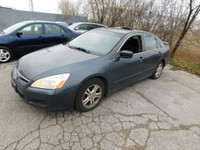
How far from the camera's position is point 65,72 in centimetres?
188

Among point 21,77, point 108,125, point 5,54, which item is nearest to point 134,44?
point 108,125

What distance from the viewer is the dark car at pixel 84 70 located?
180 cm

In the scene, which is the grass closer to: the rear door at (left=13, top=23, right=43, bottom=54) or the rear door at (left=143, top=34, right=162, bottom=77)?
the rear door at (left=143, top=34, right=162, bottom=77)

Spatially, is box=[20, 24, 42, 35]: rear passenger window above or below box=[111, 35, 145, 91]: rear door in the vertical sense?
above

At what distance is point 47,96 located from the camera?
1757 mm

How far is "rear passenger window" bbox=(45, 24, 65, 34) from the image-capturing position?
482 centimetres

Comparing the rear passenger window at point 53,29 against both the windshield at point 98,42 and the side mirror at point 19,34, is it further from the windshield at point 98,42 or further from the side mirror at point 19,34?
the windshield at point 98,42

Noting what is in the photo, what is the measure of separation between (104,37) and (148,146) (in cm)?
224

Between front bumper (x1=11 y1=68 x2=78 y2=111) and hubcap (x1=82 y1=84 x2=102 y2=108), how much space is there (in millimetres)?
291

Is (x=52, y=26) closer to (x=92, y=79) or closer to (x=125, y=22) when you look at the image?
(x=92, y=79)

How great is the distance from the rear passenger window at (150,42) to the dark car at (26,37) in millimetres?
3464

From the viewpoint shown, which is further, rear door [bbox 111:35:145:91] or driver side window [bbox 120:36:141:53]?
driver side window [bbox 120:36:141:53]

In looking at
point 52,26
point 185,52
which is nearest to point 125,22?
point 185,52

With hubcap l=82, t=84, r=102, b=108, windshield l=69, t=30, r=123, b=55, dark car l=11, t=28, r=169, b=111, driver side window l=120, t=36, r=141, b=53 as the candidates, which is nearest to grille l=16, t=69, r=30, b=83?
dark car l=11, t=28, r=169, b=111
